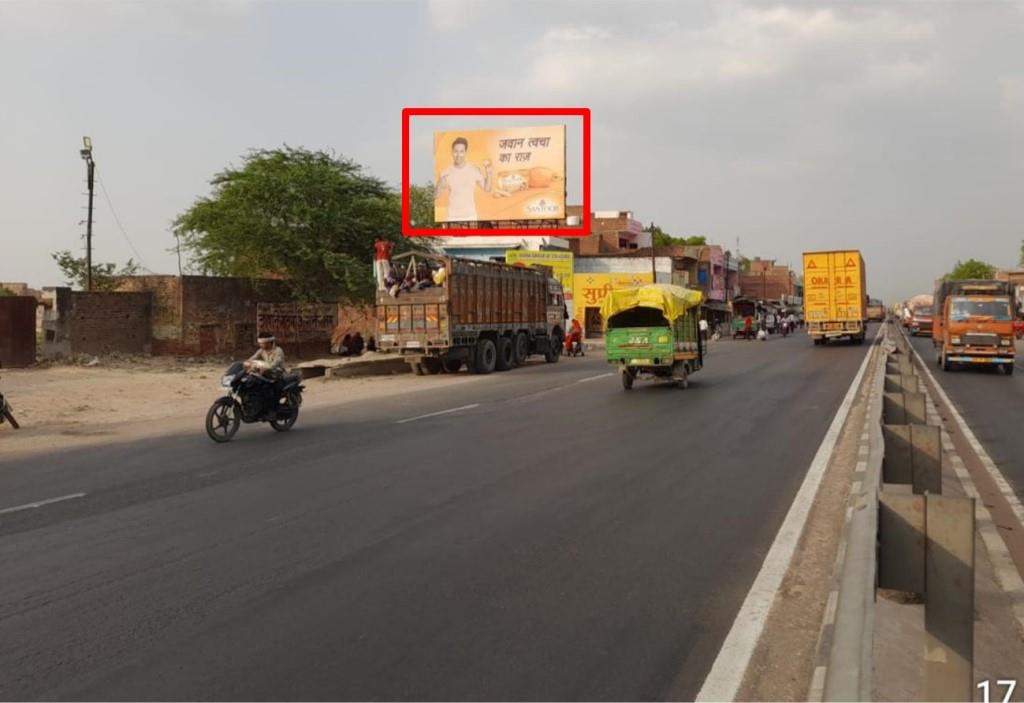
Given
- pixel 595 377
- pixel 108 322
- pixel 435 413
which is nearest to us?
pixel 435 413

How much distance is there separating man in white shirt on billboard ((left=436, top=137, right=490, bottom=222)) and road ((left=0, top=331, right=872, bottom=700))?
27.7 meters

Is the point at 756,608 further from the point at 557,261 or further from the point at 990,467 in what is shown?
the point at 557,261

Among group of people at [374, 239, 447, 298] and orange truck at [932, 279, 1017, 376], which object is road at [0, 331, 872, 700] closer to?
group of people at [374, 239, 447, 298]

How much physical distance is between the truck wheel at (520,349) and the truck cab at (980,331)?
1245 cm

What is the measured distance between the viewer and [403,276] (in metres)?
24.1

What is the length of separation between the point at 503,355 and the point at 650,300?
8964 mm

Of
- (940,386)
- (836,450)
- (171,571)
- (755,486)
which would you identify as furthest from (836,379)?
(171,571)

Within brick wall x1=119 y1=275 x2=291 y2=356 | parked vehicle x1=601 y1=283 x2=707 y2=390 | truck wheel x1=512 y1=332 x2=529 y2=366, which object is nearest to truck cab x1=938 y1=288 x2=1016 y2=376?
parked vehicle x1=601 y1=283 x2=707 y2=390

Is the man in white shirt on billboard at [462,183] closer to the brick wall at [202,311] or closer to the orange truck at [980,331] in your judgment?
the brick wall at [202,311]

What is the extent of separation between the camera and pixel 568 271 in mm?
53250

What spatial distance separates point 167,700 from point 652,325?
16025mm

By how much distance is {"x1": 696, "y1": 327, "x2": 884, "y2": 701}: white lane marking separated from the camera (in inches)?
150

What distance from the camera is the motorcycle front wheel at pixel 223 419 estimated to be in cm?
1157

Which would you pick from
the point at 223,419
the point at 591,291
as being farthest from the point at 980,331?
the point at 591,291
